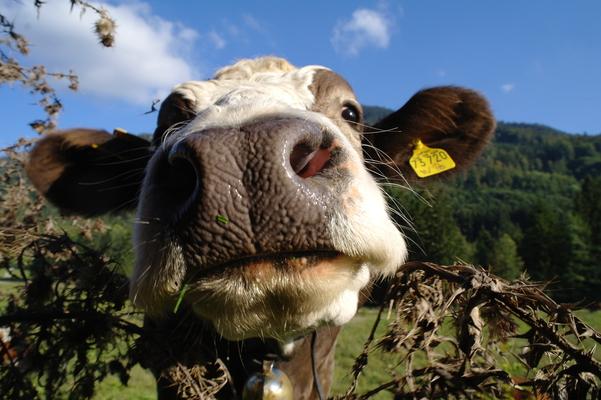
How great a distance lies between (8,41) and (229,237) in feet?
13.0

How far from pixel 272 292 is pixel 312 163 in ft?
1.78

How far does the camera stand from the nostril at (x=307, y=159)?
6.09 feet

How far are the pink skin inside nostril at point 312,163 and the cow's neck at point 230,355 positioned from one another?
0.93 m

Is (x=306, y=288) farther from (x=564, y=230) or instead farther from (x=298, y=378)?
(x=564, y=230)

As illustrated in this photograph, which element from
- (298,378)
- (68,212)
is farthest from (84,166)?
(298,378)

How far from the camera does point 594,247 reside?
52.6 meters

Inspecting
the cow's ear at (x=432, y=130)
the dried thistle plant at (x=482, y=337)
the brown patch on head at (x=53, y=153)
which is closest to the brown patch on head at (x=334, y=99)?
the cow's ear at (x=432, y=130)

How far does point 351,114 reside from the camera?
11.6 ft

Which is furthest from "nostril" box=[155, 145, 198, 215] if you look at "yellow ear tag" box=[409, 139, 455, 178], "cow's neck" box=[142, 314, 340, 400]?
"yellow ear tag" box=[409, 139, 455, 178]

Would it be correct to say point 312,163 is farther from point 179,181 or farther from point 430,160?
point 430,160

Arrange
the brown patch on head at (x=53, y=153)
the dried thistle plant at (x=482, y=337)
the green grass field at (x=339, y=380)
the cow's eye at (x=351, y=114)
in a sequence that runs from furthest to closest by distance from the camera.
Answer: the green grass field at (x=339, y=380), the brown patch on head at (x=53, y=153), the cow's eye at (x=351, y=114), the dried thistle plant at (x=482, y=337)

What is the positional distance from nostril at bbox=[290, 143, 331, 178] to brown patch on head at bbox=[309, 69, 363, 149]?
1251 mm

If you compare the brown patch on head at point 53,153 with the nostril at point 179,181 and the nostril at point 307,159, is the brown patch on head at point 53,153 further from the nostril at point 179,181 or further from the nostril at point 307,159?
the nostril at point 307,159

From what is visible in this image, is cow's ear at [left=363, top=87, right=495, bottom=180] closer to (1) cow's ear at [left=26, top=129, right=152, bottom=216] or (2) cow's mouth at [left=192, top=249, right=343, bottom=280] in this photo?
(1) cow's ear at [left=26, top=129, right=152, bottom=216]
